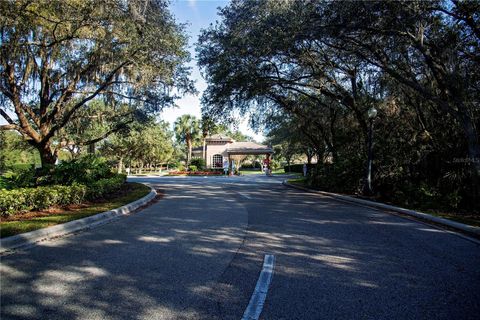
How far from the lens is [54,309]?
3309mm

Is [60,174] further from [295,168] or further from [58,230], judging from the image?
[295,168]

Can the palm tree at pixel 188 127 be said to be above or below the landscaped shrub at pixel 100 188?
above

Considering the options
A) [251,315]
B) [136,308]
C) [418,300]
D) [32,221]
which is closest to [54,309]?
[136,308]

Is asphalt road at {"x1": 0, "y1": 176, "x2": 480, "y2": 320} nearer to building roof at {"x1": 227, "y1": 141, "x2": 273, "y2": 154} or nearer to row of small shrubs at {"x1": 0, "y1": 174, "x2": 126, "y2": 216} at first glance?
row of small shrubs at {"x1": 0, "y1": 174, "x2": 126, "y2": 216}

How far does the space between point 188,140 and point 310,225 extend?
143ft

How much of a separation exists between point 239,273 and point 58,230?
4.55 m

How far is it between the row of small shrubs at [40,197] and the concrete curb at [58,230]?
182cm

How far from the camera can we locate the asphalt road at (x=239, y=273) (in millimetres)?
3332

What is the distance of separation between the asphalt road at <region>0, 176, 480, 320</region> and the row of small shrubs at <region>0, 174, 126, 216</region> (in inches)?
114

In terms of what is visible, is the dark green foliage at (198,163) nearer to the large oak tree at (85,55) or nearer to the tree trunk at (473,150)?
the large oak tree at (85,55)

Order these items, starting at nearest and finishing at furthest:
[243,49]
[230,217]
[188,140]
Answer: [230,217]
[243,49]
[188,140]

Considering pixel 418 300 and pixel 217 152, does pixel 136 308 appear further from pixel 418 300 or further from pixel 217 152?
pixel 217 152

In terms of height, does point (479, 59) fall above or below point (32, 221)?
above

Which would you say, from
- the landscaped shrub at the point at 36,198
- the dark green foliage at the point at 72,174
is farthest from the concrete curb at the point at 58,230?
the dark green foliage at the point at 72,174
